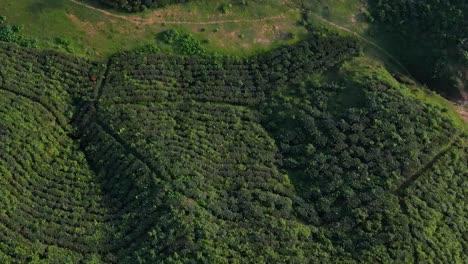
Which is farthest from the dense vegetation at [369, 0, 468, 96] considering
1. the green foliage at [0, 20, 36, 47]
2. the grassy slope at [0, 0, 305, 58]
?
the green foliage at [0, 20, 36, 47]

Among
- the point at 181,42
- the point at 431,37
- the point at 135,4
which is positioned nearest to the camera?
the point at 135,4

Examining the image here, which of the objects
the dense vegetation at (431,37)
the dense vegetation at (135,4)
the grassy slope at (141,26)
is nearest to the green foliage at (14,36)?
the grassy slope at (141,26)

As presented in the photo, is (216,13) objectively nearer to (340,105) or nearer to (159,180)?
(340,105)

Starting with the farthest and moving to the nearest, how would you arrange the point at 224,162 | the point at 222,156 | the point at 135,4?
the point at 135,4 < the point at 222,156 < the point at 224,162

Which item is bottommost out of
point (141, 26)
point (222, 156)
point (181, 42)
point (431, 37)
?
point (222, 156)

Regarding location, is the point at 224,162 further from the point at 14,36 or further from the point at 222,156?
the point at 14,36

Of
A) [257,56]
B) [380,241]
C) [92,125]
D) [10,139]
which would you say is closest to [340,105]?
[257,56]

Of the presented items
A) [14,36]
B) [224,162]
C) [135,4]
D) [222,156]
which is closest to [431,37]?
[222,156]
